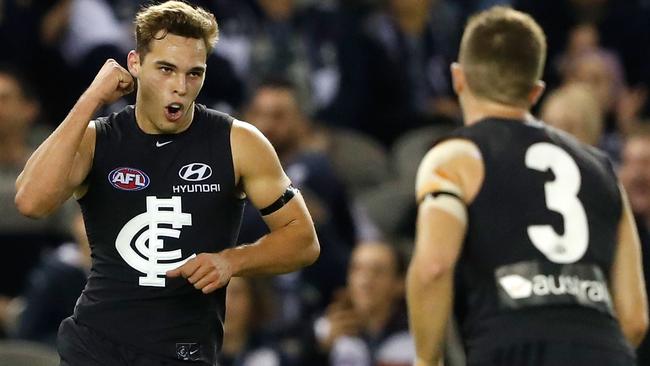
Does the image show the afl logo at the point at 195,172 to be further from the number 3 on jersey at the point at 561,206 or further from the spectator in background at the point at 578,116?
the spectator in background at the point at 578,116

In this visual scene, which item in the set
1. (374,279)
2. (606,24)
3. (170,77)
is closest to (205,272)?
(170,77)

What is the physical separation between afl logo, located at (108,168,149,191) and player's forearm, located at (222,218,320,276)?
0.37m

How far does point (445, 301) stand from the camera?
4.69 meters

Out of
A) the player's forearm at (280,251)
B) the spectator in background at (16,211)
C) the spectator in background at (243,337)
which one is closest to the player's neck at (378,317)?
the spectator in background at (243,337)

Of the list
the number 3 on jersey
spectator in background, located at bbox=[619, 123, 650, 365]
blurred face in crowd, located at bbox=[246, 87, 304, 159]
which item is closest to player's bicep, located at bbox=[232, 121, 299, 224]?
the number 3 on jersey

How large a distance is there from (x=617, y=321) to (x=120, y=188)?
1.73 metres

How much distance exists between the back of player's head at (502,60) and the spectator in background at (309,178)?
4.20m

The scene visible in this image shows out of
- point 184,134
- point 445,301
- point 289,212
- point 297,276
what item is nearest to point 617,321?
point 445,301

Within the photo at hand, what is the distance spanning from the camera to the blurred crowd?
8445 millimetres

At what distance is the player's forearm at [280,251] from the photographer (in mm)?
4934

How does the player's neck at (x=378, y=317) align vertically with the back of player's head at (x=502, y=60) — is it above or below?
below

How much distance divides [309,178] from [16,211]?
1.91m

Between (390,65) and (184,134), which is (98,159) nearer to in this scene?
(184,134)

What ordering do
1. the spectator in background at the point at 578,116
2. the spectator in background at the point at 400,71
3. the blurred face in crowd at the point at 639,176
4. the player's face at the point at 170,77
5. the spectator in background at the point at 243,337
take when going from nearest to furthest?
the player's face at the point at 170,77 → the spectator in background at the point at 243,337 → the spectator in background at the point at 578,116 → the blurred face in crowd at the point at 639,176 → the spectator in background at the point at 400,71
